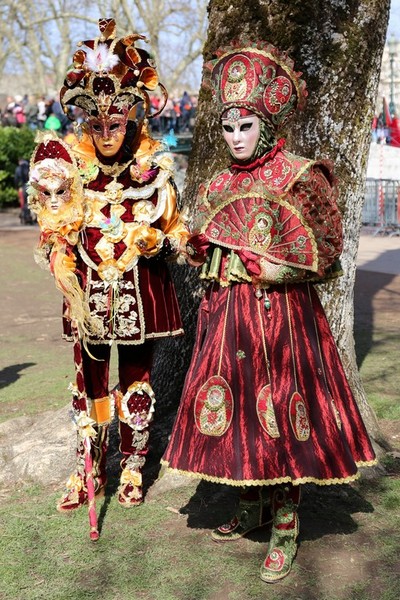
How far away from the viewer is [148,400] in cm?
491

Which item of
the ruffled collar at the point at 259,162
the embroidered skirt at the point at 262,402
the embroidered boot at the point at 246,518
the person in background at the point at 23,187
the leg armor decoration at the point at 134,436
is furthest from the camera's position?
the person in background at the point at 23,187

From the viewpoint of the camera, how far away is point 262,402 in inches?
155

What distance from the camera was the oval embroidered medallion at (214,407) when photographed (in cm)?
397

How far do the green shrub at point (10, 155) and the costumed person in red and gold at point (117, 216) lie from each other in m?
21.7

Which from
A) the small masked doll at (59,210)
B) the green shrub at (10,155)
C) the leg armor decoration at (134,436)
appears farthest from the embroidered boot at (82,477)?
the green shrub at (10,155)

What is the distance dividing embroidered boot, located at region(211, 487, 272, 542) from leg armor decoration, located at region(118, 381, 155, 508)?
0.65 meters

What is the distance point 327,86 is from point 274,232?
1.66 meters

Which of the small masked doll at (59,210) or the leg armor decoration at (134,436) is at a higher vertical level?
the small masked doll at (59,210)

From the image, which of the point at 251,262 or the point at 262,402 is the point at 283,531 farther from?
the point at 251,262

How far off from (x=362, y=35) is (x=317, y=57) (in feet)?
1.05

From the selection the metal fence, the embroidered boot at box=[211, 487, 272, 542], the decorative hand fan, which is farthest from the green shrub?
the decorative hand fan

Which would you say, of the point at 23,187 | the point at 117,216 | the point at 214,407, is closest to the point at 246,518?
the point at 214,407

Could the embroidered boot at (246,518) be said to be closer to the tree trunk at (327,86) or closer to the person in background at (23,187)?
the tree trunk at (327,86)

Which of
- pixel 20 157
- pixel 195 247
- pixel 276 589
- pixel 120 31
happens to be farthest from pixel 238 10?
pixel 120 31
